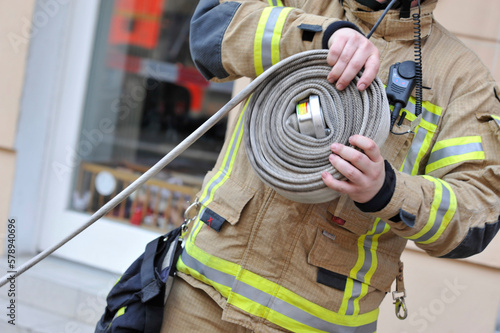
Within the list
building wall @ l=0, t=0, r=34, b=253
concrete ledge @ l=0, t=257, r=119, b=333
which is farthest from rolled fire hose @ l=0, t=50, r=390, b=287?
building wall @ l=0, t=0, r=34, b=253

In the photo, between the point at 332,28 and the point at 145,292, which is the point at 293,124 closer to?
the point at 332,28

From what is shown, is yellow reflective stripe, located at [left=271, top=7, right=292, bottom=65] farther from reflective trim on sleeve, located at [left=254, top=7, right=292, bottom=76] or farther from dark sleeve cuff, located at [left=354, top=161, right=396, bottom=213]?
dark sleeve cuff, located at [left=354, top=161, right=396, bottom=213]

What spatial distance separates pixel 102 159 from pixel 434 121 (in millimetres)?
2920

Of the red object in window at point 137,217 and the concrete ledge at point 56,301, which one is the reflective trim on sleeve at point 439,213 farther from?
the red object in window at point 137,217

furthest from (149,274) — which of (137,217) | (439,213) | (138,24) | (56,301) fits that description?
(138,24)

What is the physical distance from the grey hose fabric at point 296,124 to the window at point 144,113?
237 cm

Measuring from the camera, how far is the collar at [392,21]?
52.1 inches

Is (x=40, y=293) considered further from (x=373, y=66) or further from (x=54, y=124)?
(x=373, y=66)

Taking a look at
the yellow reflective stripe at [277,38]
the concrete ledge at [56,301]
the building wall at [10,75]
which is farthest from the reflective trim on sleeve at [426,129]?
the building wall at [10,75]

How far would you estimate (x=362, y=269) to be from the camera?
1341 millimetres

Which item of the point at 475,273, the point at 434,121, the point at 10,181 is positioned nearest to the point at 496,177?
the point at 434,121

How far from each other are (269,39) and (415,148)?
1.41ft

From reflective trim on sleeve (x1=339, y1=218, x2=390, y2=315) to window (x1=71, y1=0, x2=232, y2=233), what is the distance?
91.3 inches

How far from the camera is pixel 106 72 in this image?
3.82m
